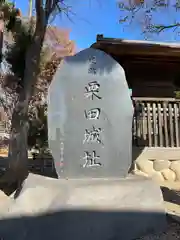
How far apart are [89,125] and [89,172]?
0.70m

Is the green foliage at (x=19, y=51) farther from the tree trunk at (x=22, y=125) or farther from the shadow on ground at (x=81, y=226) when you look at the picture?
the shadow on ground at (x=81, y=226)

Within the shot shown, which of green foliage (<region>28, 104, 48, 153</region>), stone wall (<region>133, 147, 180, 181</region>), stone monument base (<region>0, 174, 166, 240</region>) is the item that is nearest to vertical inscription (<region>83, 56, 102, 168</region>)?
stone monument base (<region>0, 174, 166, 240</region>)

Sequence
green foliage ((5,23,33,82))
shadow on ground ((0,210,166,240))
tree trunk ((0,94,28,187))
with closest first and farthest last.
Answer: shadow on ground ((0,210,166,240)) → tree trunk ((0,94,28,187)) → green foliage ((5,23,33,82))

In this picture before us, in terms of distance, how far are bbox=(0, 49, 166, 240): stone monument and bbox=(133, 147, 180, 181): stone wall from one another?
3637 millimetres

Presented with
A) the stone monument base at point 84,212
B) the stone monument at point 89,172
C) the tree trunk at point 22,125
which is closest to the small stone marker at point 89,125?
the stone monument at point 89,172

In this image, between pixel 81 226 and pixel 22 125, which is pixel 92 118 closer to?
pixel 81 226

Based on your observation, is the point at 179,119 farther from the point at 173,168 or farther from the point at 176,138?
the point at 173,168

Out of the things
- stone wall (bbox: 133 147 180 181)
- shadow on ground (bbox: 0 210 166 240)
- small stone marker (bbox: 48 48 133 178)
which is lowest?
shadow on ground (bbox: 0 210 166 240)

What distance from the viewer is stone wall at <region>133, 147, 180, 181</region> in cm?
847

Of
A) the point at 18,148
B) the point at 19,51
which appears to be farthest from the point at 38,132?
the point at 18,148

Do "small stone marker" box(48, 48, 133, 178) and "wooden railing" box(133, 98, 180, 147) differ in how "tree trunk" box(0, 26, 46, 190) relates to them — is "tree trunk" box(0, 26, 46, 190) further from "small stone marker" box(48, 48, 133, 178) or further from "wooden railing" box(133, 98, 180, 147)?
"wooden railing" box(133, 98, 180, 147)

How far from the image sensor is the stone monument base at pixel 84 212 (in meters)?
4.03

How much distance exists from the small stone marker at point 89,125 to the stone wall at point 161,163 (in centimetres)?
367

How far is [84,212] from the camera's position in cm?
413
